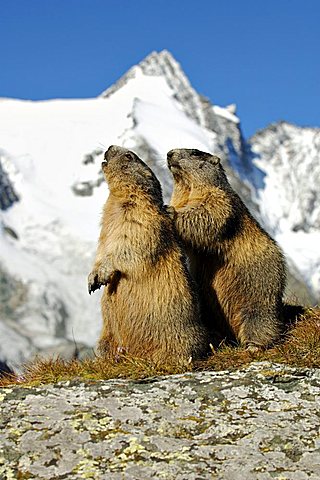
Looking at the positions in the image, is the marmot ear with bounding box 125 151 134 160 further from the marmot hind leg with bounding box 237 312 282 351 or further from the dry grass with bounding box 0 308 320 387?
the dry grass with bounding box 0 308 320 387

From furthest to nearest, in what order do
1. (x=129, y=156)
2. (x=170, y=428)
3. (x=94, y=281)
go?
(x=129, y=156)
(x=94, y=281)
(x=170, y=428)

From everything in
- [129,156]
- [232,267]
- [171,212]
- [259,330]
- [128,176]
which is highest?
[129,156]

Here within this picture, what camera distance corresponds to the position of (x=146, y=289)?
921 centimetres

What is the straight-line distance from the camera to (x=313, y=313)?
34.3 ft

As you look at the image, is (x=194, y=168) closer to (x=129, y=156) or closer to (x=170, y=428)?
(x=129, y=156)

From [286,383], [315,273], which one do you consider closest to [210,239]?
[286,383]

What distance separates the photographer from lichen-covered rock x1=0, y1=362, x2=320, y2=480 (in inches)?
249

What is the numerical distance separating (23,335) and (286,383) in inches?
3611

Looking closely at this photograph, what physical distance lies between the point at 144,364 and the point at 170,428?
5.25ft

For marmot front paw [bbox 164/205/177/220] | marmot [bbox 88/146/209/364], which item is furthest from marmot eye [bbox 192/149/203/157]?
marmot [bbox 88/146/209/364]

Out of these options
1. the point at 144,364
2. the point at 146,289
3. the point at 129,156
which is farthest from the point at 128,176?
the point at 144,364

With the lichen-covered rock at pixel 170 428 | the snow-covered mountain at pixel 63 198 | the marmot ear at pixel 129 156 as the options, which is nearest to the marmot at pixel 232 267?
the marmot ear at pixel 129 156

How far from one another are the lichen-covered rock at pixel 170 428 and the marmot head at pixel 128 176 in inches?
112

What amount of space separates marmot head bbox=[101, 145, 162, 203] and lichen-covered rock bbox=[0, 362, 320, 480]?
2853 mm
